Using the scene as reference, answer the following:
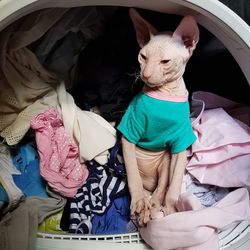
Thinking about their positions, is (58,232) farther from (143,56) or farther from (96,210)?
(143,56)

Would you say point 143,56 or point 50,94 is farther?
point 50,94

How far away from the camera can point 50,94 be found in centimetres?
114

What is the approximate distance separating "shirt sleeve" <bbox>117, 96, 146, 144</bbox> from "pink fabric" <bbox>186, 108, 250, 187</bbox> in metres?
0.15

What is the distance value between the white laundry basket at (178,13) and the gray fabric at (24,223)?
4 cm

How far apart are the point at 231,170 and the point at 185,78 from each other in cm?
31

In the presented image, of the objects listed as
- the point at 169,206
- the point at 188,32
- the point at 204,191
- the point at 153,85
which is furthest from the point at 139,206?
the point at 188,32

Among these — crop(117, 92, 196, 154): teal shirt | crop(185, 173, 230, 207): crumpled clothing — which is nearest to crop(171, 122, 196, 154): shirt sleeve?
crop(117, 92, 196, 154): teal shirt

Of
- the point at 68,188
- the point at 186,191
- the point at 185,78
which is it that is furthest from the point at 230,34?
the point at 68,188

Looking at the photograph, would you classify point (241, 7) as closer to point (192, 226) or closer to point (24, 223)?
point (192, 226)

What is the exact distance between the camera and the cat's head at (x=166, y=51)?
92cm

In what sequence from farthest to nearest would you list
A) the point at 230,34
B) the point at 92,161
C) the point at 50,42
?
1. the point at 92,161
2. the point at 50,42
3. the point at 230,34

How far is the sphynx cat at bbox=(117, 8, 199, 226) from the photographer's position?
3.08 feet

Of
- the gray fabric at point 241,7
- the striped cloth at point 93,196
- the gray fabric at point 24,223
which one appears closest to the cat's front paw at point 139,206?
the striped cloth at point 93,196

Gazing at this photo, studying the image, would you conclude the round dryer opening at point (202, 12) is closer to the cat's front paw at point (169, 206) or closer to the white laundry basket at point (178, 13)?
the white laundry basket at point (178, 13)
